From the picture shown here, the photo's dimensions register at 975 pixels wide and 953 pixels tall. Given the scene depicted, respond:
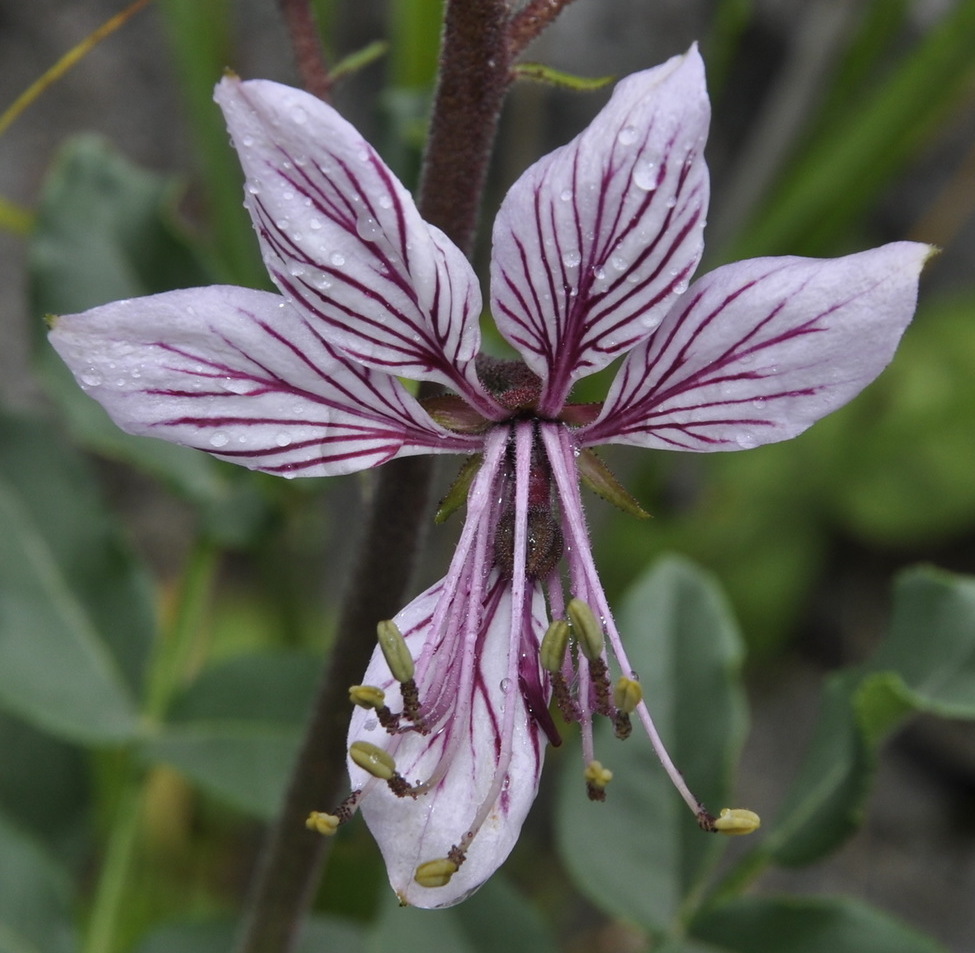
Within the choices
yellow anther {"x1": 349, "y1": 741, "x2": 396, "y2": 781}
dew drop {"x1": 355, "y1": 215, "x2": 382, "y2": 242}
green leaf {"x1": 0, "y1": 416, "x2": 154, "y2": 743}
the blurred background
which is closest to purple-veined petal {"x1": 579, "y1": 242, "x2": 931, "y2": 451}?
dew drop {"x1": 355, "y1": 215, "x2": 382, "y2": 242}

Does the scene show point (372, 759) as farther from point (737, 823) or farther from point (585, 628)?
point (737, 823)

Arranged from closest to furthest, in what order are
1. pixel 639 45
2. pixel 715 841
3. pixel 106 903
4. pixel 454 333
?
1. pixel 454 333
2. pixel 715 841
3. pixel 106 903
4. pixel 639 45

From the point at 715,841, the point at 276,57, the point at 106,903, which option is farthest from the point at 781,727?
the point at 276,57

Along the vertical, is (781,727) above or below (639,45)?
below

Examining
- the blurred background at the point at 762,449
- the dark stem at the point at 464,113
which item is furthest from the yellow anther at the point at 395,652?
the blurred background at the point at 762,449

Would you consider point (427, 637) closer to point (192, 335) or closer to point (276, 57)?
point (192, 335)

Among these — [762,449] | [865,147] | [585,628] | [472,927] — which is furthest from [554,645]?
[762,449]
